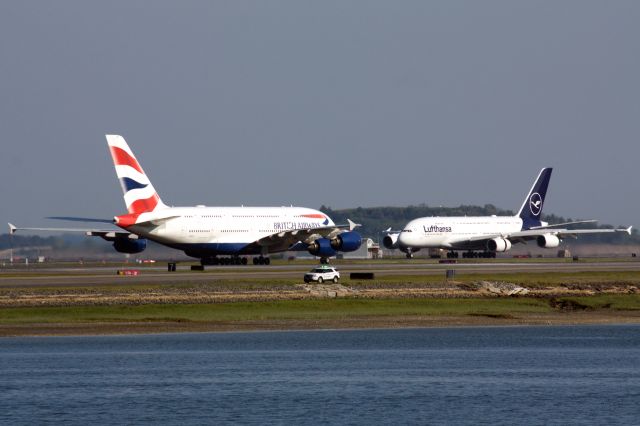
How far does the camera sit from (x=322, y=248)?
11050cm

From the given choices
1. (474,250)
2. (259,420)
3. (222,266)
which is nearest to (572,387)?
(259,420)

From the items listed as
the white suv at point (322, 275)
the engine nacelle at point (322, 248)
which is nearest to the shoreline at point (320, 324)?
the white suv at point (322, 275)

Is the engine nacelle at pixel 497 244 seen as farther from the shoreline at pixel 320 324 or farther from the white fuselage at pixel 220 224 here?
the shoreline at pixel 320 324

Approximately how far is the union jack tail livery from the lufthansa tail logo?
62601 mm

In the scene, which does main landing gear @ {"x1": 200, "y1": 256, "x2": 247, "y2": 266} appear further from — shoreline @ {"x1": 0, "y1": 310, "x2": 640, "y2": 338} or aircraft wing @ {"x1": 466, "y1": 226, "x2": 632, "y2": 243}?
shoreline @ {"x1": 0, "y1": 310, "x2": 640, "y2": 338}

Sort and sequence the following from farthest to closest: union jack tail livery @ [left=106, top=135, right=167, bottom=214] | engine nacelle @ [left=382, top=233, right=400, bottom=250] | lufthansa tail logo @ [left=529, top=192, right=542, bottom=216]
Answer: lufthansa tail logo @ [left=529, top=192, right=542, bottom=216], engine nacelle @ [left=382, top=233, right=400, bottom=250], union jack tail livery @ [left=106, top=135, right=167, bottom=214]

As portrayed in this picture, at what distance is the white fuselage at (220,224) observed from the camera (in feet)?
348

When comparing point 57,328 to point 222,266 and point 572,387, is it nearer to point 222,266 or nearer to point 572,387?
point 572,387

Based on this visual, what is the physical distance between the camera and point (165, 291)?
75625mm

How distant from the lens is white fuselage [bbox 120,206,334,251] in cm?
10600

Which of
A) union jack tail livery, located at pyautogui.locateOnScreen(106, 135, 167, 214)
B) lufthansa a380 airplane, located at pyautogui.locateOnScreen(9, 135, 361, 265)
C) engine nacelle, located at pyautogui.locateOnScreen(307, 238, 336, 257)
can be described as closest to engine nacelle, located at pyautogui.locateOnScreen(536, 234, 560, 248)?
lufthansa a380 airplane, located at pyautogui.locateOnScreen(9, 135, 361, 265)

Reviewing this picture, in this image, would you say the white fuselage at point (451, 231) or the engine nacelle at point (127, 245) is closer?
the engine nacelle at point (127, 245)

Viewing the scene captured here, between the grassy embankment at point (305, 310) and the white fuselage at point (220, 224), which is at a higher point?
the white fuselage at point (220, 224)

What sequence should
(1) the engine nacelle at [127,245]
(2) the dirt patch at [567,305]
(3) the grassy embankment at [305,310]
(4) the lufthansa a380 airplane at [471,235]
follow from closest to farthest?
(3) the grassy embankment at [305,310] < (2) the dirt patch at [567,305] < (1) the engine nacelle at [127,245] < (4) the lufthansa a380 airplane at [471,235]
